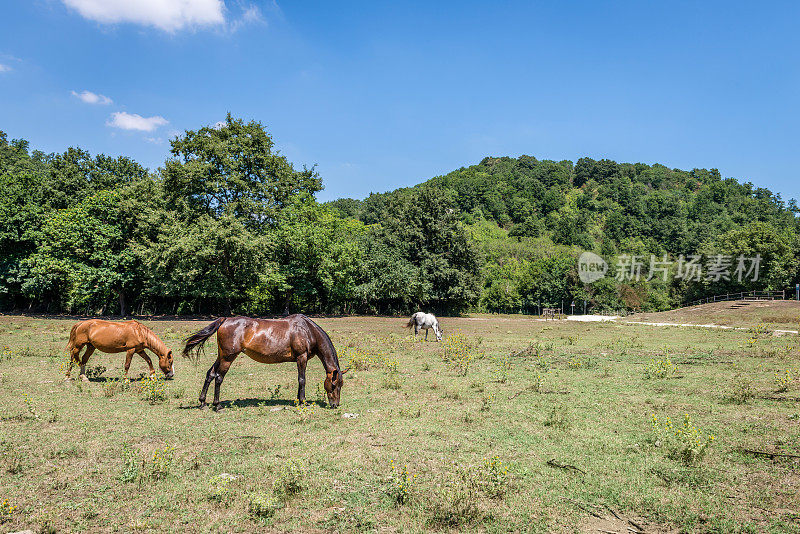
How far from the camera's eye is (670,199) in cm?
13662

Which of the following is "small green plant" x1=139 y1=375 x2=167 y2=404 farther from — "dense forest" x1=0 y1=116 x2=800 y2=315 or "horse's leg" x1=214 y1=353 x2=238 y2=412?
"dense forest" x1=0 y1=116 x2=800 y2=315

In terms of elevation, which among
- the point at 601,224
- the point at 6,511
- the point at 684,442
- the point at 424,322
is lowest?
the point at 6,511

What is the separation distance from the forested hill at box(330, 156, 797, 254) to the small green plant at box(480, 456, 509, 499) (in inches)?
3757

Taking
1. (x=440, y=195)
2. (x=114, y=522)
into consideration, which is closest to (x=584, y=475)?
(x=114, y=522)

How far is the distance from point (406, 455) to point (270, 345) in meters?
4.74

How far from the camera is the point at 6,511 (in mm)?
5602

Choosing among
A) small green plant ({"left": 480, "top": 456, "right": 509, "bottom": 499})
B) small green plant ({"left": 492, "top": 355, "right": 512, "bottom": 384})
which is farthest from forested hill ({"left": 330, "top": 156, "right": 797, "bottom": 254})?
small green plant ({"left": 480, "top": 456, "right": 509, "bottom": 499})

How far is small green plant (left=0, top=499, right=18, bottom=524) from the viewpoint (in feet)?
17.8

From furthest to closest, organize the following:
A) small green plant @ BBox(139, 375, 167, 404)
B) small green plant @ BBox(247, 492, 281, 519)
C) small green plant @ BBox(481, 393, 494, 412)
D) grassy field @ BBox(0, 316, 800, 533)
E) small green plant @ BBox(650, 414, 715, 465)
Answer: small green plant @ BBox(139, 375, 167, 404) < small green plant @ BBox(481, 393, 494, 412) < small green plant @ BBox(650, 414, 715, 465) < grassy field @ BBox(0, 316, 800, 533) < small green plant @ BBox(247, 492, 281, 519)

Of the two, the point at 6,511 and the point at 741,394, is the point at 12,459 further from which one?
the point at 741,394

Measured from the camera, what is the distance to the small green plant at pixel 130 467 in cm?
661

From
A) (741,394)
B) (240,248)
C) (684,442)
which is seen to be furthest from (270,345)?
(240,248)

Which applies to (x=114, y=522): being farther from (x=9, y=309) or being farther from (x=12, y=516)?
(x=9, y=309)

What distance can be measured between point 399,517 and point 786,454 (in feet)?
23.1
